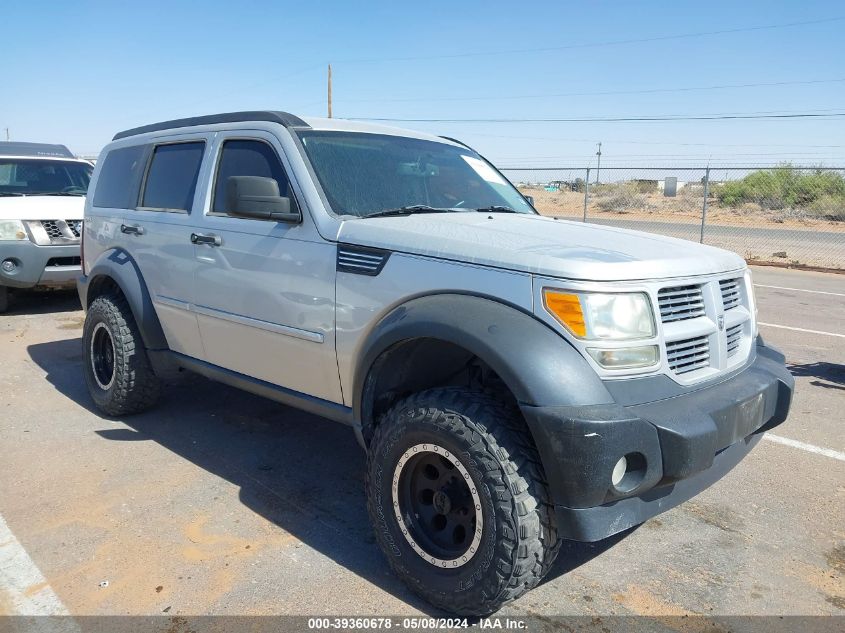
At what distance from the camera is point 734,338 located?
3096 mm

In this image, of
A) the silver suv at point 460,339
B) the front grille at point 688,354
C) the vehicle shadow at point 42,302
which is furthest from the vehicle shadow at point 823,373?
the vehicle shadow at point 42,302

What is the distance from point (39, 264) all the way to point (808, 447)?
8.00 m

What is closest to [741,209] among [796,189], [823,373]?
[796,189]

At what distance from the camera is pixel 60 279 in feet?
27.8

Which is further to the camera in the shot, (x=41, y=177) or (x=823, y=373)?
(x=41, y=177)

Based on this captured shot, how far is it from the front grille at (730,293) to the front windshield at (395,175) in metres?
1.40

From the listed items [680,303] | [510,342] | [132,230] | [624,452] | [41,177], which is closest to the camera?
[624,452]

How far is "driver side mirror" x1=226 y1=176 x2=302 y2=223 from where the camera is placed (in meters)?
3.38

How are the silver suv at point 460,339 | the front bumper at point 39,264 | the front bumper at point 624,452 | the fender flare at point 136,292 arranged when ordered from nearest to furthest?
1. the front bumper at point 624,452
2. the silver suv at point 460,339
3. the fender flare at point 136,292
4. the front bumper at point 39,264

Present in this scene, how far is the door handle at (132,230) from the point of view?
15.1 ft

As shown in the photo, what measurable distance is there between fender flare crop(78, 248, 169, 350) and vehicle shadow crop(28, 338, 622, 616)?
26.1 inches

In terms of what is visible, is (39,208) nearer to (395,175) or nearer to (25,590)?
(395,175)

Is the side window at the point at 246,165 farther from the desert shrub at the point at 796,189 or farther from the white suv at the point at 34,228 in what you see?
the desert shrub at the point at 796,189

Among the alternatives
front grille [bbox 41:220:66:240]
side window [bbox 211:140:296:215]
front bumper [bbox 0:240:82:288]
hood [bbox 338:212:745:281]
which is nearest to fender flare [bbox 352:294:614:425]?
hood [bbox 338:212:745:281]
